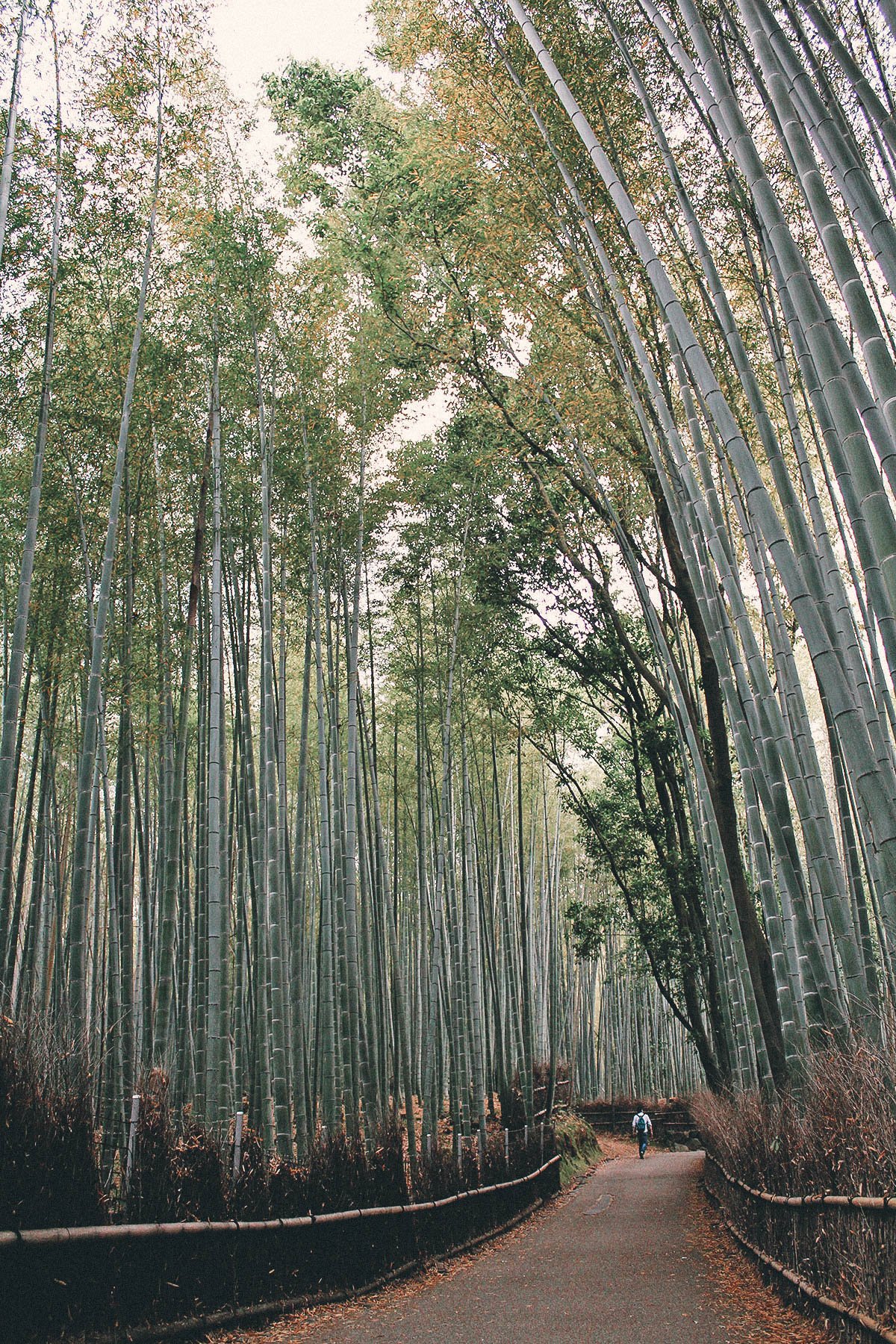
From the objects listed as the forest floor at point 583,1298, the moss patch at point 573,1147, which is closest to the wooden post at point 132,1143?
the forest floor at point 583,1298

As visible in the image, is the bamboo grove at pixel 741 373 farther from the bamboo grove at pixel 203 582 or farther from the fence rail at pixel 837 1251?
the bamboo grove at pixel 203 582

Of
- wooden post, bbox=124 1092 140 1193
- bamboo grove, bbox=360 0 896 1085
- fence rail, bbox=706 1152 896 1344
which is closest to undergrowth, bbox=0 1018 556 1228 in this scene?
wooden post, bbox=124 1092 140 1193

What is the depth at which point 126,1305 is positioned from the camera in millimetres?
2348

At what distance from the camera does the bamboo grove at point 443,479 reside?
2.85m

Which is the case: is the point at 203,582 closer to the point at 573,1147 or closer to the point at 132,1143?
the point at 132,1143

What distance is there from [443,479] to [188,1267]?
542cm

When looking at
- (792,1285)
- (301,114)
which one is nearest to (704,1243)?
(792,1285)

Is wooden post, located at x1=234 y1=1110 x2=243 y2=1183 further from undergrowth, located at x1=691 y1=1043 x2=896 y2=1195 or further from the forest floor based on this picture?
undergrowth, located at x1=691 y1=1043 x2=896 y2=1195

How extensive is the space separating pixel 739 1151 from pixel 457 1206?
188 centimetres

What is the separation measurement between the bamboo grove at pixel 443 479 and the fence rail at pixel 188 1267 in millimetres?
663

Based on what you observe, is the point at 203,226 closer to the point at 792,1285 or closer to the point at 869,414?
the point at 869,414

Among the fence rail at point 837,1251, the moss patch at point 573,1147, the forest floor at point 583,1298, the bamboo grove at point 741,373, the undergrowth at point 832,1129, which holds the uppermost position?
the bamboo grove at point 741,373

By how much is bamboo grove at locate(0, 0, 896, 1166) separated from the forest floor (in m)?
0.83

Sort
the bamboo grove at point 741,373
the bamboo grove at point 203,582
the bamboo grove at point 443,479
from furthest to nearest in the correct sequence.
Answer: the bamboo grove at point 203,582 < the bamboo grove at point 443,479 < the bamboo grove at point 741,373
